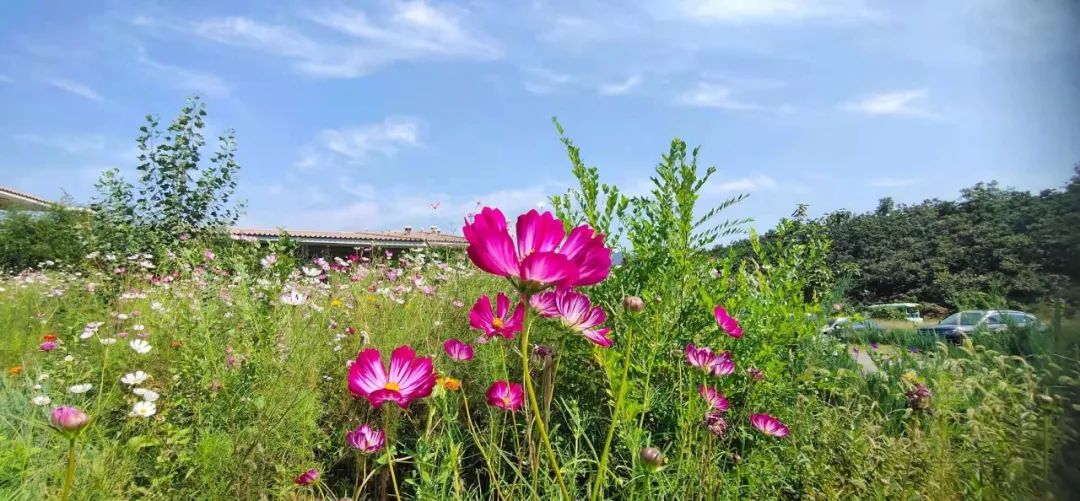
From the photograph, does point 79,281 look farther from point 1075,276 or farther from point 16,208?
point 16,208

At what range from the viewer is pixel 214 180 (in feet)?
20.4

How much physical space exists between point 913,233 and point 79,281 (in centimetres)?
3236

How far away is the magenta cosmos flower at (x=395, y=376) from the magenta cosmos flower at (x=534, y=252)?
0.44 meters

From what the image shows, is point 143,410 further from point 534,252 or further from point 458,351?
point 534,252

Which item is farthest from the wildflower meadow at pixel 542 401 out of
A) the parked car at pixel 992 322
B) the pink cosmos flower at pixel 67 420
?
the parked car at pixel 992 322

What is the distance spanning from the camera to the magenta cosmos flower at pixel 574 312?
0.96m

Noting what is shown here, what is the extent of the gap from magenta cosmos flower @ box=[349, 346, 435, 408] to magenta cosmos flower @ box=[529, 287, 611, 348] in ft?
0.97

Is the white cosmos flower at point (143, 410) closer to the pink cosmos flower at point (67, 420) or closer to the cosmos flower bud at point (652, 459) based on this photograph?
the pink cosmos flower at point (67, 420)

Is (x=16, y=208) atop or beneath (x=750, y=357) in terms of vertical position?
atop

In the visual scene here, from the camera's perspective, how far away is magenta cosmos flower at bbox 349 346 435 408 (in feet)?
3.62

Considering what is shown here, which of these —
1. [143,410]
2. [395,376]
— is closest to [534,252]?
[395,376]

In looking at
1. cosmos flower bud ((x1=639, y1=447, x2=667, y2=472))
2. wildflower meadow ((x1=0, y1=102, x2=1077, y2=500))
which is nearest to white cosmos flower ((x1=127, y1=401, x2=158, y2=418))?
wildflower meadow ((x1=0, y1=102, x2=1077, y2=500))

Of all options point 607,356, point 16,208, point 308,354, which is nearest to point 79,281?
point 308,354

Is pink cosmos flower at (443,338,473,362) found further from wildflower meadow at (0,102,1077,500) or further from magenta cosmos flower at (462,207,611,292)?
magenta cosmos flower at (462,207,611,292)
